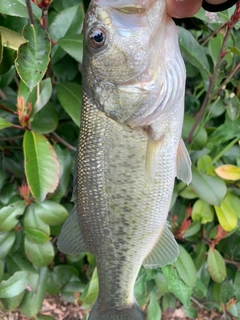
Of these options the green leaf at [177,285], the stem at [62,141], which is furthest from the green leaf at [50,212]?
the green leaf at [177,285]

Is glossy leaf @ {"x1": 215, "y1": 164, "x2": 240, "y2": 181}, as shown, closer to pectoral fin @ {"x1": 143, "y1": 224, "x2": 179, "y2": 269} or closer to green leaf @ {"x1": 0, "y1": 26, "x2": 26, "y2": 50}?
pectoral fin @ {"x1": 143, "y1": 224, "x2": 179, "y2": 269}

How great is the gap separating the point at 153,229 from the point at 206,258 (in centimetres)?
68

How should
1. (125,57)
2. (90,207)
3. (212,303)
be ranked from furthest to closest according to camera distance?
(212,303) < (90,207) < (125,57)

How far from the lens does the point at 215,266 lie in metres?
1.43

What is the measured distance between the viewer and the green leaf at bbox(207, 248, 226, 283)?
4.69 ft

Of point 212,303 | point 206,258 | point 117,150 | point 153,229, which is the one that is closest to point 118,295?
point 153,229

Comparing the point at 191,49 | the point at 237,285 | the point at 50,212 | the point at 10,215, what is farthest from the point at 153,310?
the point at 191,49

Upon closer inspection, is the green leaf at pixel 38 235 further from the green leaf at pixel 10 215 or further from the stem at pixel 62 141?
the stem at pixel 62 141

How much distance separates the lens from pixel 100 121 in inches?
34.9

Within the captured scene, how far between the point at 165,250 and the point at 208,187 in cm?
38

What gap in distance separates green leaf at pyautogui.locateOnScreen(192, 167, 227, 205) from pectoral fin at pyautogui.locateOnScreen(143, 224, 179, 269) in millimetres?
337

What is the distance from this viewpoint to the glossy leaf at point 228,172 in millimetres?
1330

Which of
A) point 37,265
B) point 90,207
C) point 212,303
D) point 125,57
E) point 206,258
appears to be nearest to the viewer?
point 125,57

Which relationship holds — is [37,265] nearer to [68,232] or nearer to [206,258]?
[68,232]
